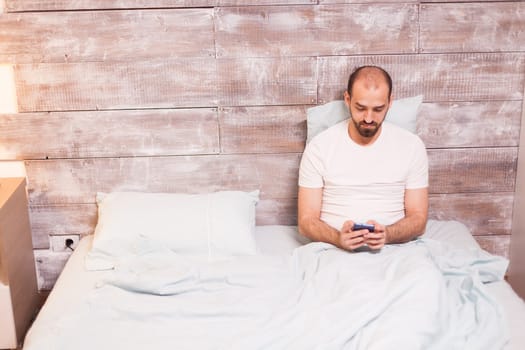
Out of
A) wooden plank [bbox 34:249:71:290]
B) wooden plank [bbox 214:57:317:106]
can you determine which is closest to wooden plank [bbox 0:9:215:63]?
wooden plank [bbox 214:57:317:106]

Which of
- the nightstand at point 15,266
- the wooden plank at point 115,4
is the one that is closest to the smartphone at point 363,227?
the wooden plank at point 115,4

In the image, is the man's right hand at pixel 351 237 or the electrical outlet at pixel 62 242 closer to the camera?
the man's right hand at pixel 351 237

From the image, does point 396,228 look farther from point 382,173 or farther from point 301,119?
point 301,119

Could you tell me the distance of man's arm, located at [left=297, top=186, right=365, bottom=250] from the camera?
212 cm

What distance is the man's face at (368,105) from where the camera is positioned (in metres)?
2.18

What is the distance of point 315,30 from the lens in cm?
246

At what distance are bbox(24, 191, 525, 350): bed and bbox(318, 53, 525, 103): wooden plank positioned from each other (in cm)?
54

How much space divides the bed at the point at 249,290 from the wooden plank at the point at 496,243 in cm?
29

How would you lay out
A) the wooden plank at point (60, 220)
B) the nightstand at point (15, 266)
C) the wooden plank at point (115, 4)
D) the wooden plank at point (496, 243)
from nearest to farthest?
the nightstand at point (15, 266)
the wooden plank at point (115, 4)
the wooden plank at point (60, 220)
the wooden plank at point (496, 243)

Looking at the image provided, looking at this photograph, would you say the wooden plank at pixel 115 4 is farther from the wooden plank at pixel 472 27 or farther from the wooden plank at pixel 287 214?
the wooden plank at pixel 287 214

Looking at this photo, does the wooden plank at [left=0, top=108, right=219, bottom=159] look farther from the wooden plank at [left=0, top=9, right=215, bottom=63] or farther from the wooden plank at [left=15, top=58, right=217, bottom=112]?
the wooden plank at [left=0, top=9, right=215, bottom=63]

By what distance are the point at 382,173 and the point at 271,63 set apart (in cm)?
61

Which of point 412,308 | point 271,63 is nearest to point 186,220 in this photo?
point 271,63

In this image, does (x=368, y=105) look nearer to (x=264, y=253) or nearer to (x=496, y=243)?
(x=264, y=253)
